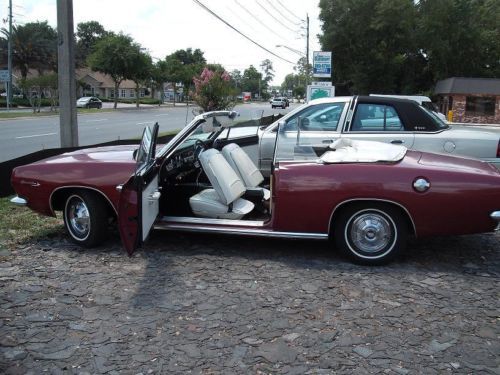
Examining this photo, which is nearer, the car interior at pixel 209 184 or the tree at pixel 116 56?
the car interior at pixel 209 184

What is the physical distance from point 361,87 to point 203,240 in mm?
39449

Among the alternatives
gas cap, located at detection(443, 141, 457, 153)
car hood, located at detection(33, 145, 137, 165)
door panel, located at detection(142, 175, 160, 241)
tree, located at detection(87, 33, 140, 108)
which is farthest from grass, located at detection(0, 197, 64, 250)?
tree, located at detection(87, 33, 140, 108)

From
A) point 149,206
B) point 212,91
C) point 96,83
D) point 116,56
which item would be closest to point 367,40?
point 116,56

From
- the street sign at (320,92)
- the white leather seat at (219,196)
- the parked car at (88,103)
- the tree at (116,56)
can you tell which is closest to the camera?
the white leather seat at (219,196)

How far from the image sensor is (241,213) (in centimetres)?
509

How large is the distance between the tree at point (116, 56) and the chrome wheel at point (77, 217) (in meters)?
52.8

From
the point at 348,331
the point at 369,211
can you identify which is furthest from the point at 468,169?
the point at 348,331

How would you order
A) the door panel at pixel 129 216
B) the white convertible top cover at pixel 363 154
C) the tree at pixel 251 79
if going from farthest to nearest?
the tree at pixel 251 79
the white convertible top cover at pixel 363 154
the door panel at pixel 129 216

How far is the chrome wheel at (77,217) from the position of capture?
5223 millimetres

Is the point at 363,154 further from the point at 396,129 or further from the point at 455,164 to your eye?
the point at 396,129

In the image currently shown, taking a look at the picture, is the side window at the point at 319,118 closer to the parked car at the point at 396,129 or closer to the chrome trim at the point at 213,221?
the parked car at the point at 396,129

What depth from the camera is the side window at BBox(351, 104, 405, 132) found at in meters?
6.87

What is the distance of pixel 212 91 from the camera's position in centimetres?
1819

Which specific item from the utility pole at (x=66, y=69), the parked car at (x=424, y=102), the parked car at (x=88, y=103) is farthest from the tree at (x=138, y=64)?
the utility pole at (x=66, y=69)
